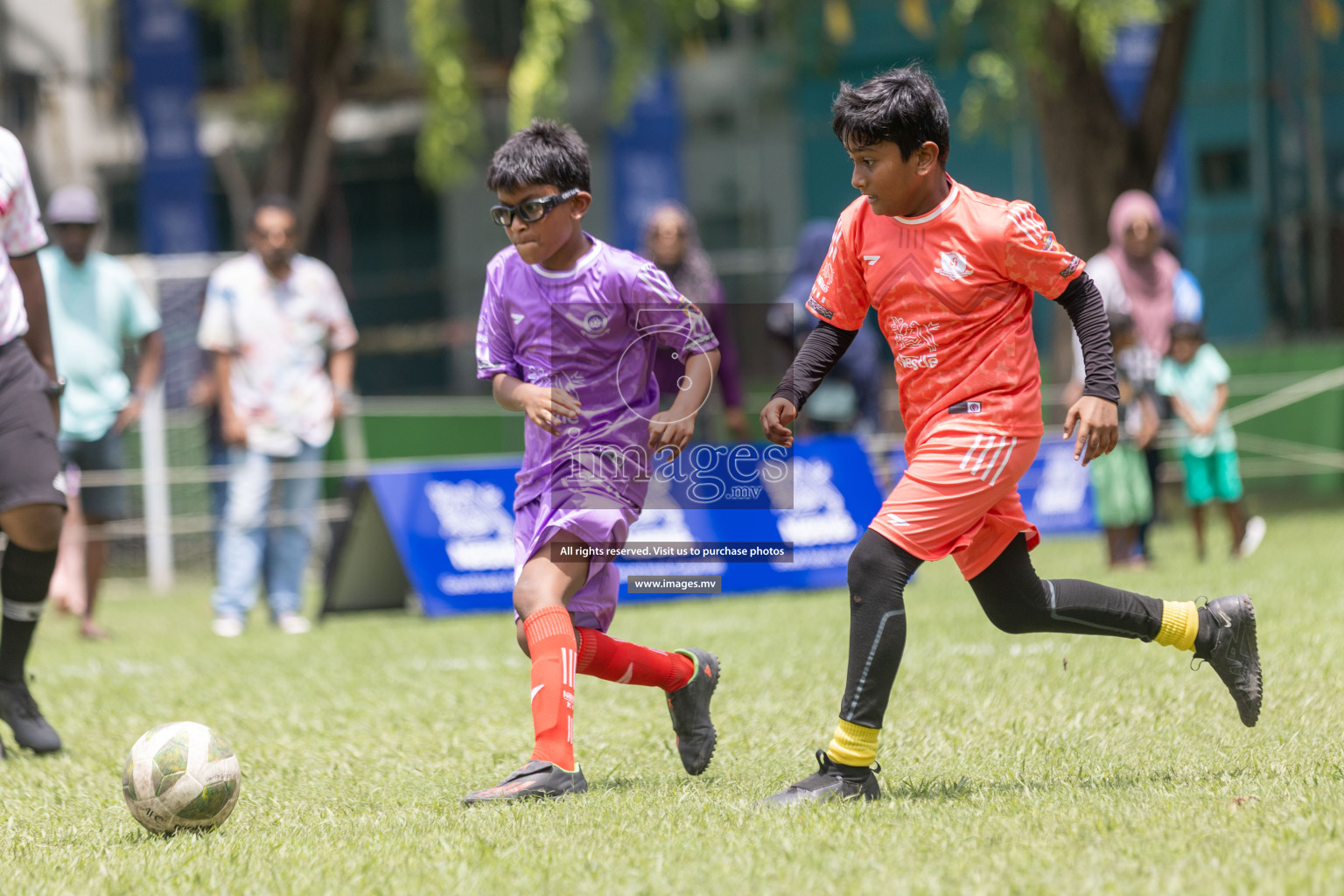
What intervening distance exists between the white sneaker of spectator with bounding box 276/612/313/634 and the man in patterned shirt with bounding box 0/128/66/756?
11.3 feet

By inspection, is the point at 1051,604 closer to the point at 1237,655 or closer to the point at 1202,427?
the point at 1237,655

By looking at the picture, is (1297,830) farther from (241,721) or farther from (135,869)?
(241,721)

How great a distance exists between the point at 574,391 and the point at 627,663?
32.4 inches

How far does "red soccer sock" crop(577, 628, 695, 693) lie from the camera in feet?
14.9

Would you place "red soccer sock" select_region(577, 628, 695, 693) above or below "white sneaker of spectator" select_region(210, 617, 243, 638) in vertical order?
above

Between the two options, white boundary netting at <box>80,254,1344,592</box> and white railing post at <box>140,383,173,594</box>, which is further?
white boundary netting at <box>80,254,1344,592</box>

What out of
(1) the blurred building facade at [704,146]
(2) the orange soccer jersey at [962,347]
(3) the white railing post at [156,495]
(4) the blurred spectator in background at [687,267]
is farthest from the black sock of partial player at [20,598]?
(1) the blurred building facade at [704,146]

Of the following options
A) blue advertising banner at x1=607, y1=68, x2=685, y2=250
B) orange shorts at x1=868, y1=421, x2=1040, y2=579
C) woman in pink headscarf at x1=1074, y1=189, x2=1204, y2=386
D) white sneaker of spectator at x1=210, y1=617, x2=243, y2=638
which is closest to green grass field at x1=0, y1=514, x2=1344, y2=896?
orange shorts at x1=868, y1=421, x2=1040, y2=579

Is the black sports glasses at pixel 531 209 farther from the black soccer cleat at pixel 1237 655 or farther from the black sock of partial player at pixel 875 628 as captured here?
the black soccer cleat at pixel 1237 655

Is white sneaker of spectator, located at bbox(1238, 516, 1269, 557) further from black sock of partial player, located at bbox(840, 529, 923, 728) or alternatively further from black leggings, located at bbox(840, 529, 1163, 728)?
black sock of partial player, located at bbox(840, 529, 923, 728)

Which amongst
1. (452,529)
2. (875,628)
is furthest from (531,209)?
(452,529)

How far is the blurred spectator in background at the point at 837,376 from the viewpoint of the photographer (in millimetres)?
10031

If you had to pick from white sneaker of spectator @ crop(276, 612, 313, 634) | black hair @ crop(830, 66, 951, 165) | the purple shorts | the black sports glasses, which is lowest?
white sneaker of spectator @ crop(276, 612, 313, 634)

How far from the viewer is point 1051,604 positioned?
14.0ft
